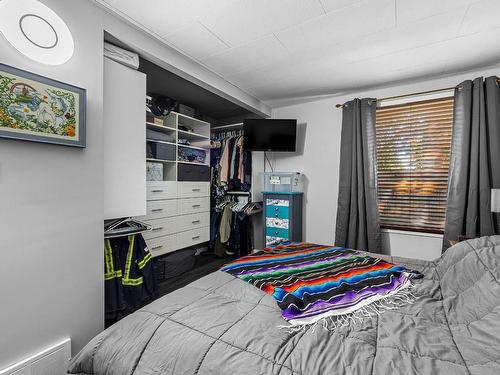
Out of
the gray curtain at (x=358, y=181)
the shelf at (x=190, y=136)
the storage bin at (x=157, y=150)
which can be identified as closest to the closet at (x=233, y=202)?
the shelf at (x=190, y=136)

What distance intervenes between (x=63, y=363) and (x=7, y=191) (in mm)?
1044

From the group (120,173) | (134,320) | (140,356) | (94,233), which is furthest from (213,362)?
(120,173)

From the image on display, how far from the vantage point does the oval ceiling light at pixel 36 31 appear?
4.06ft

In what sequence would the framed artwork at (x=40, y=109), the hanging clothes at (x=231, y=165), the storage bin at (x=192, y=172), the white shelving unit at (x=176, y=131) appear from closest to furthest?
the framed artwork at (x=40, y=109) → the white shelving unit at (x=176, y=131) → the storage bin at (x=192, y=172) → the hanging clothes at (x=231, y=165)

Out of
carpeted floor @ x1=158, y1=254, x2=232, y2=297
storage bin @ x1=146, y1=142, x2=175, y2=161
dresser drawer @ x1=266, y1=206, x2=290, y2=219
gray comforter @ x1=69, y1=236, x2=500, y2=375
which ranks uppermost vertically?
storage bin @ x1=146, y1=142, x2=175, y2=161

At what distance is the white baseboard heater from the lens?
49.6 inches

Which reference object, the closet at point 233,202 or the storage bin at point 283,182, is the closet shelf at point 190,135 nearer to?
the closet at point 233,202

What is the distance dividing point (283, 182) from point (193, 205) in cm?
130

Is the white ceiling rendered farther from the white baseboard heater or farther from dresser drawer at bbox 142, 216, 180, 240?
the white baseboard heater

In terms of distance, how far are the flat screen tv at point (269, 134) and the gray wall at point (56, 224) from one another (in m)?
2.08

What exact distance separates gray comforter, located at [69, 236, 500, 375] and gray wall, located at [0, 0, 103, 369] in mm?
536

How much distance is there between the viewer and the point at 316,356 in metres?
0.81

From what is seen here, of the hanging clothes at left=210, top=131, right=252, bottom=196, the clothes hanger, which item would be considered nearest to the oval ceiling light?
the clothes hanger

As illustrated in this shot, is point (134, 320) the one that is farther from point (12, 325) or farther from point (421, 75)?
point (421, 75)
